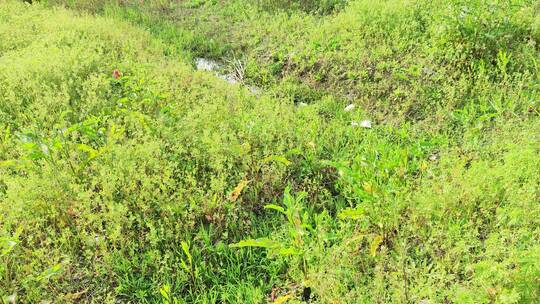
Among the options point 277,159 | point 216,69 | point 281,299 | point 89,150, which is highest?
point 89,150

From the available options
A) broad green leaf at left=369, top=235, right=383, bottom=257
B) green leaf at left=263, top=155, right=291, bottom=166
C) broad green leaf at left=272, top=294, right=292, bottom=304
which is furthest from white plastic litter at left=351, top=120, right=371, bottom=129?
broad green leaf at left=272, top=294, right=292, bottom=304

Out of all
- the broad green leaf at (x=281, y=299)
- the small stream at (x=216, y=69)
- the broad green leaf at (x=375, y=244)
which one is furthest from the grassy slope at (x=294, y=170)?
the small stream at (x=216, y=69)

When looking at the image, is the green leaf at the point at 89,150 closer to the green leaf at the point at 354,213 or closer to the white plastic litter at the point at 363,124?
the green leaf at the point at 354,213

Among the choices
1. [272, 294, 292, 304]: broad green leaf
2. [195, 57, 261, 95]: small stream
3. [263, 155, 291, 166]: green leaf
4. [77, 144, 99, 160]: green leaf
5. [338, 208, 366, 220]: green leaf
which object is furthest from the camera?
[195, 57, 261, 95]: small stream

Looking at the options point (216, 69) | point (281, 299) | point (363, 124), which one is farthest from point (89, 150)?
point (216, 69)

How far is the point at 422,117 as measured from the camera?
5.96m

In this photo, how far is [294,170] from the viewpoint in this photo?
483cm

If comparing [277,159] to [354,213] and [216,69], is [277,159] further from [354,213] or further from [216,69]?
[216,69]

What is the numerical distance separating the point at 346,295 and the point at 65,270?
250cm

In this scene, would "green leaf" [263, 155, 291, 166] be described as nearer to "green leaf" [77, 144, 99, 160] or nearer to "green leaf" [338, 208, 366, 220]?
"green leaf" [338, 208, 366, 220]

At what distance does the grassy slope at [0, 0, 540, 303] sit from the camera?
350 cm

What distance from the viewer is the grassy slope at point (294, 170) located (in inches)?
138

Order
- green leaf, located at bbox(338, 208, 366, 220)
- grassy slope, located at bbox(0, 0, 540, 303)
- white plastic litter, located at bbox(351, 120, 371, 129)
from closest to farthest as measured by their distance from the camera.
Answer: grassy slope, located at bbox(0, 0, 540, 303)
green leaf, located at bbox(338, 208, 366, 220)
white plastic litter, located at bbox(351, 120, 371, 129)

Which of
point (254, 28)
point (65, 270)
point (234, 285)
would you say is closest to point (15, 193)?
point (65, 270)
